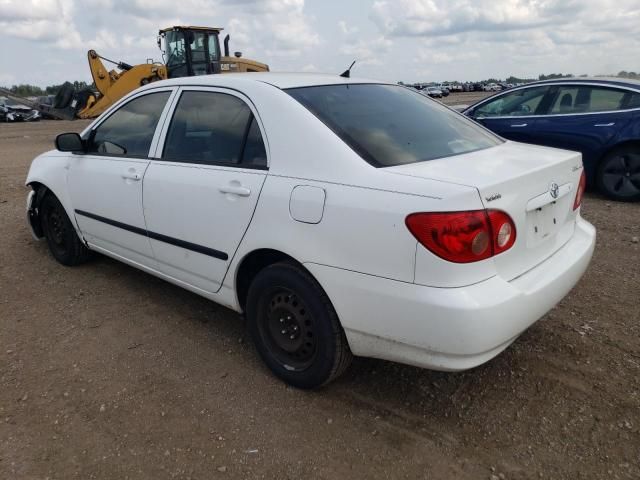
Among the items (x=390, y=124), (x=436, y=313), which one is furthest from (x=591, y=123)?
(x=436, y=313)

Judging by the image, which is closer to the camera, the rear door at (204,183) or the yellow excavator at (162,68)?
the rear door at (204,183)

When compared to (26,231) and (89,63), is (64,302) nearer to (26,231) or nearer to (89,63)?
(26,231)

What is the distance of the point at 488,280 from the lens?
7.35 feet

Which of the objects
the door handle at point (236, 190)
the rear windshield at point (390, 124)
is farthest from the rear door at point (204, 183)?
the rear windshield at point (390, 124)

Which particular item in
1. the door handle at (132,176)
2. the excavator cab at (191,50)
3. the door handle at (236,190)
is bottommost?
the door handle at (132,176)

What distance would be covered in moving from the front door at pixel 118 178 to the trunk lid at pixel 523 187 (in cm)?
194

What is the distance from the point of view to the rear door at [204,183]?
289 cm

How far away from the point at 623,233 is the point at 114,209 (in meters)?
4.80

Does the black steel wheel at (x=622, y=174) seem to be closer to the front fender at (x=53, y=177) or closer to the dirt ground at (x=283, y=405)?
the dirt ground at (x=283, y=405)

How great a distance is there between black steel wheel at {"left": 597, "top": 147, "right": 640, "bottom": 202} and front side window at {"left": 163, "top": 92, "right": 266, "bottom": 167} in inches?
219

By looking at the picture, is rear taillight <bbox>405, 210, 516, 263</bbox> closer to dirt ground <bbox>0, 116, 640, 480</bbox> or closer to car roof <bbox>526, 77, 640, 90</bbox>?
dirt ground <bbox>0, 116, 640, 480</bbox>

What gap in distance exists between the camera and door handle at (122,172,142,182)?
3522 millimetres

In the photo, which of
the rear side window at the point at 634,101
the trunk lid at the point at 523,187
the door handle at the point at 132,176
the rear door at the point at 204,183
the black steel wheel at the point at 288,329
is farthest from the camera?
the rear side window at the point at 634,101

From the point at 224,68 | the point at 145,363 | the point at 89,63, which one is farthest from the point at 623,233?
the point at 89,63
